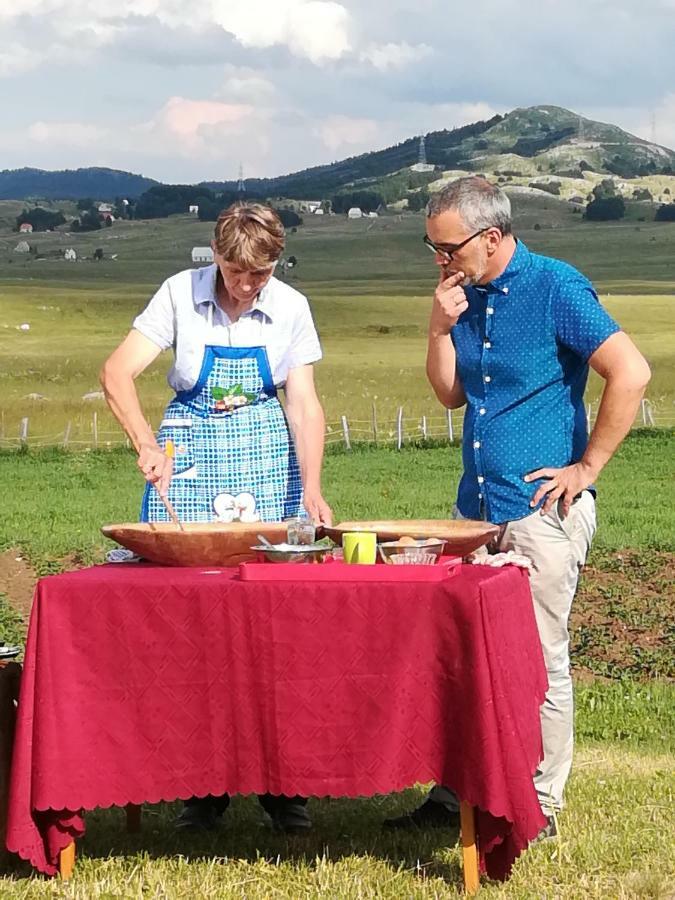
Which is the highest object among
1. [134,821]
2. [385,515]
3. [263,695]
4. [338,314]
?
[263,695]

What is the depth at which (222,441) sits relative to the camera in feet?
19.6

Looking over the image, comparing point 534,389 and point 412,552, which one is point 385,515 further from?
point 412,552

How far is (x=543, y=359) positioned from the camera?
18.6 feet

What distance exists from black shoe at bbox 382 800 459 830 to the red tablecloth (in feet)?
2.61

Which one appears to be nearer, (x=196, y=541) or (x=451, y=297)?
(x=196, y=541)

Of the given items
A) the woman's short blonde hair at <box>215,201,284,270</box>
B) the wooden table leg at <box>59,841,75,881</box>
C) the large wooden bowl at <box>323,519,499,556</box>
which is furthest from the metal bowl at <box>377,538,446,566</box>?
the wooden table leg at <box>59,841,75,881</box>

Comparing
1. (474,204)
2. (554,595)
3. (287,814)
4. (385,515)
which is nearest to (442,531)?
Answer: (554,595)

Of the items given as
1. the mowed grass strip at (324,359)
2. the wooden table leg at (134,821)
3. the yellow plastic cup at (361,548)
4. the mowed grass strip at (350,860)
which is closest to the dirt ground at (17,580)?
the wooden table leg at (134,821)

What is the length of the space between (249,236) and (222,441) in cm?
86

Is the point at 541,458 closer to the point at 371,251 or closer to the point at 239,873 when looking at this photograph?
the point at 239,873

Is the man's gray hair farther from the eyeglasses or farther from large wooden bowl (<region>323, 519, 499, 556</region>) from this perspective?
large wooden bowl (<region>323, 519, 499, 556</region>)

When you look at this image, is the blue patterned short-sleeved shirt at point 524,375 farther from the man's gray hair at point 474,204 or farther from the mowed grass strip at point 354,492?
the mowed grass strip at point 354,492

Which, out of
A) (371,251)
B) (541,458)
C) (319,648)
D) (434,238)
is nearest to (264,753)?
(319,648)

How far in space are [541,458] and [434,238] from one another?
90 centimetres
